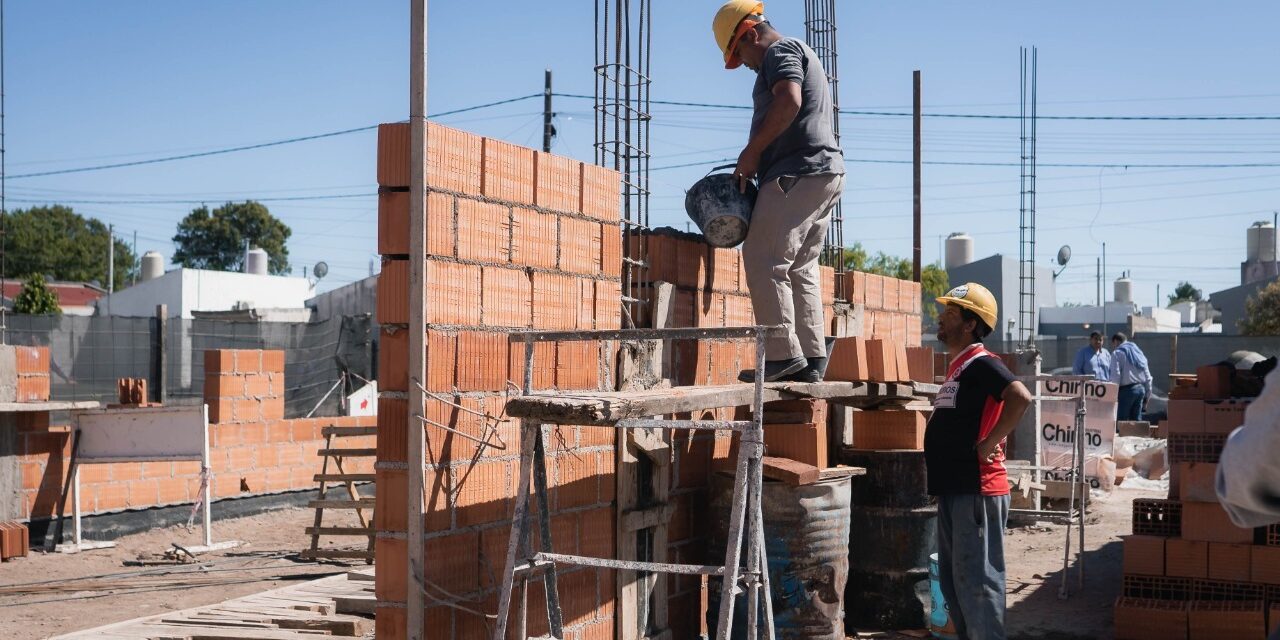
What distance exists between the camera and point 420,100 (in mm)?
4367

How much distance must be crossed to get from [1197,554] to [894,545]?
1.84 metres

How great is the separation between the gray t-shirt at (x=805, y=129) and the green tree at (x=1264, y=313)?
118 feet

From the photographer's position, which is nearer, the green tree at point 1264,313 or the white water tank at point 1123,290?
the green tree at point 1264,313

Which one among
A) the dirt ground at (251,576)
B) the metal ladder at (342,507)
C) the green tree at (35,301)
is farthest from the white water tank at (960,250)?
the metal ladder at (342,507)

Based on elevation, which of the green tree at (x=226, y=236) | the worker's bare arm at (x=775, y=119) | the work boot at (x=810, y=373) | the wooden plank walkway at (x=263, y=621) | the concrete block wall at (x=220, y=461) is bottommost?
the wooden plank walkway at (x=263, y=621)

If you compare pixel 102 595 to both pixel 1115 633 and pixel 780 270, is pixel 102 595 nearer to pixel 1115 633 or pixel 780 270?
pixel 780 270

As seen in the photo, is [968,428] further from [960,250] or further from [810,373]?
[960,250]

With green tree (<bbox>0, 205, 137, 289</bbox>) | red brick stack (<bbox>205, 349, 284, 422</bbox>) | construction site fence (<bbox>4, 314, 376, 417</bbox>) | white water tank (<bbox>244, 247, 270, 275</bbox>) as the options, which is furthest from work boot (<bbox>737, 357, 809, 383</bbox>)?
green tree (<bbox>0, 205, 137, 289</bbox>)

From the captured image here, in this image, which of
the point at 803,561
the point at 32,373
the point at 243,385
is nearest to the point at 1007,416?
the point at 803,561

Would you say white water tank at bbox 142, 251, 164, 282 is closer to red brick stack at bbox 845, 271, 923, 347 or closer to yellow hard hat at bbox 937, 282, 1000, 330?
red brick stack at bbox 845, 271, 923, 347

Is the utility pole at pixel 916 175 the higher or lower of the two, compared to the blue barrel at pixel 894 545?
higher

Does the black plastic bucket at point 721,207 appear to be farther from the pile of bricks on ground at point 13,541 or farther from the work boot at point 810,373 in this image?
the pile of bricks on ground at point 13,541

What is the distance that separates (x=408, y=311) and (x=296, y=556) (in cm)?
608

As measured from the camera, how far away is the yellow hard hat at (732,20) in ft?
18.2
